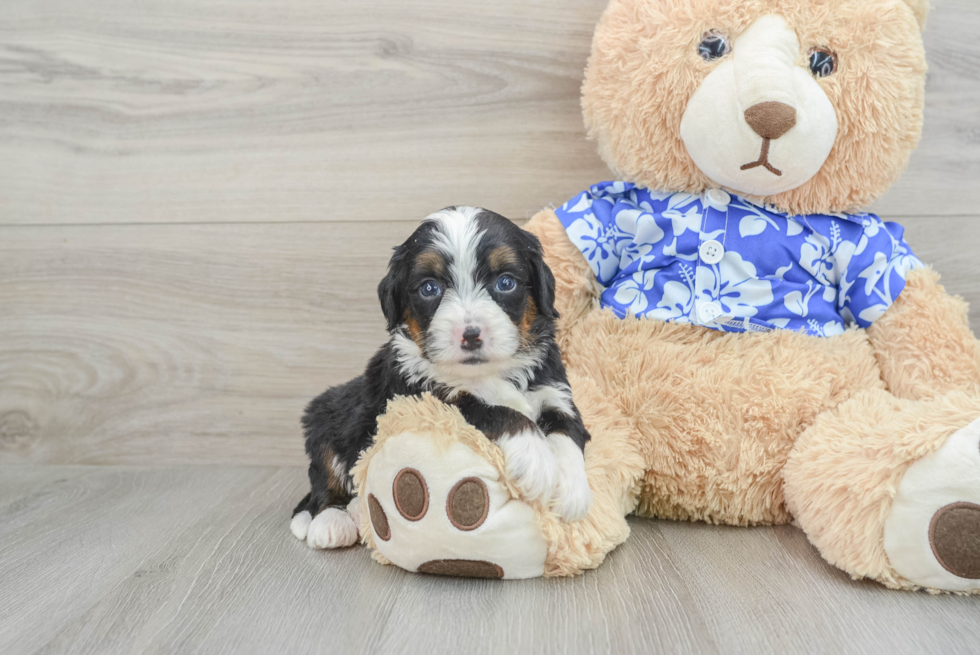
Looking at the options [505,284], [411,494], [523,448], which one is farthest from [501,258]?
[411,494]

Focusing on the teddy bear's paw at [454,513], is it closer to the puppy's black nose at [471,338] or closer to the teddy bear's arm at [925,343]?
the puppy's black nose at [471,338]

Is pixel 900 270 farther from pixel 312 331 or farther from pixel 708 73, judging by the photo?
pixel 312 331

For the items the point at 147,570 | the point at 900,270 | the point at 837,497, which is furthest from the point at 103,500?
the point at 900,270

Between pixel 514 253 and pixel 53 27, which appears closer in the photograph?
pixel 514 253

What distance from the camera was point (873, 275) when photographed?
69.2 inches

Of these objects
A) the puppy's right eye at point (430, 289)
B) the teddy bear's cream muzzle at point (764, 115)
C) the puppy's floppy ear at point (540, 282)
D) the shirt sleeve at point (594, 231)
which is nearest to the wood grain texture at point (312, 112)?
the shirt sleeve at point (594, 231)

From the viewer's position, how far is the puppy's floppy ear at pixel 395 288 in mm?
1479

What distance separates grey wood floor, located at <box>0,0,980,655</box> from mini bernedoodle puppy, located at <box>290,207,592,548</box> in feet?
1.95

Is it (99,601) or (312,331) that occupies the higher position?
(312,331)

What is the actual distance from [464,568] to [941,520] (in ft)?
2.73

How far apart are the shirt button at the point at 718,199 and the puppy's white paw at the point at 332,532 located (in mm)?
1093

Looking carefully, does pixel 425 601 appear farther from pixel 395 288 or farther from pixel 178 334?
pixel 178 334

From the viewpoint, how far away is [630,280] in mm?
1827

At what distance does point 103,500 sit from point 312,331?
72 centimetres
